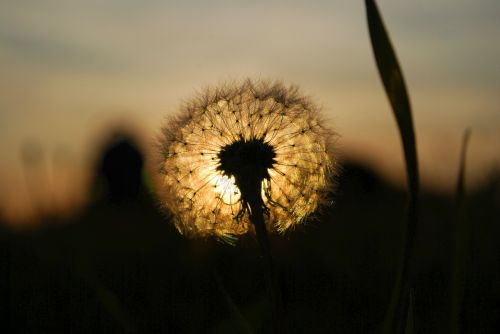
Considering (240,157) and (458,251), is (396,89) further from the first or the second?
(240,157)

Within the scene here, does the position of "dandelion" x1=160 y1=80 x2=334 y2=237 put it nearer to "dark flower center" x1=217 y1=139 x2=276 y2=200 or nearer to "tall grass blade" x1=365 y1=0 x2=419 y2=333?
"dark flower center" x1=217 y1=139 x2=276 y2=200

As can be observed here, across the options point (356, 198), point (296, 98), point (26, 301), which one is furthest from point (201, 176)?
point (356, 198)

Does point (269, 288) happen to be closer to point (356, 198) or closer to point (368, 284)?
point (368, 284)

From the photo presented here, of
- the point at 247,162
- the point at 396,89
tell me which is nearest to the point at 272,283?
the point at 247,162

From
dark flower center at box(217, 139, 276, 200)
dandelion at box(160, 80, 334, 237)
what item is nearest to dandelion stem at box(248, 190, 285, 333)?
dark flower center at box(217, 139, 276, 200)

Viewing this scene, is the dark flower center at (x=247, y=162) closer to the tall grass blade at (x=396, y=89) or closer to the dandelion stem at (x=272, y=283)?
the dandelion stem at (x=272, y=283)
